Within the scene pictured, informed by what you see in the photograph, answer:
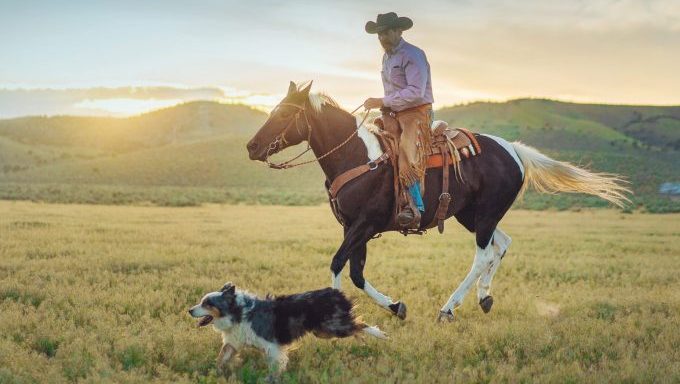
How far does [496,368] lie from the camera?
628 centimetres

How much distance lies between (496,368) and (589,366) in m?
1.13

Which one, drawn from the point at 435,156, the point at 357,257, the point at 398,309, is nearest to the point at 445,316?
the point at 398,309

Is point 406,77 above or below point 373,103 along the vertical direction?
above

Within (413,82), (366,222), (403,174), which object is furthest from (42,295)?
(413,82)

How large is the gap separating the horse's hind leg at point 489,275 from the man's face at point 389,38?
3.51 meters

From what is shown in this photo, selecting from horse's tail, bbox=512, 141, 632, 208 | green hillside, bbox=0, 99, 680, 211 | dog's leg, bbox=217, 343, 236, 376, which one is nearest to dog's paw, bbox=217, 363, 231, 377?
dog's leg, bbox=217, 343, 236, 376

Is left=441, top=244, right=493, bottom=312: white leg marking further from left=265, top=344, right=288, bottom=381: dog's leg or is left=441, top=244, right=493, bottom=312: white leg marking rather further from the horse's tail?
left=265, top=344, right=288, bottom=381: dog's leg

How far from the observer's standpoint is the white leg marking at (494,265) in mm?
9078

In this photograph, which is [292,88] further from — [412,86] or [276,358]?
[276,358]

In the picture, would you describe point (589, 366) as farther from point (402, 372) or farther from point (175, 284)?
point (175, 284)

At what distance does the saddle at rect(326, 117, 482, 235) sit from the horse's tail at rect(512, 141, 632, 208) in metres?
1.24

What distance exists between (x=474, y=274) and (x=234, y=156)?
11226cm

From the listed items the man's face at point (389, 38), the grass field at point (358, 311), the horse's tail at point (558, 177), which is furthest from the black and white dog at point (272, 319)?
the horse's tail at point (558, 177)

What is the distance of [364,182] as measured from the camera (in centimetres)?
771
